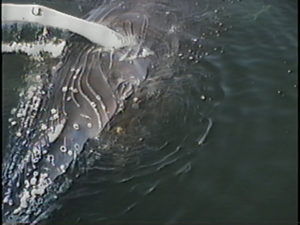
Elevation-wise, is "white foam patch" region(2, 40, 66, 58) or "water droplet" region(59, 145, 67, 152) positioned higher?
"white foam patch" region(2, 40, 66, 58)

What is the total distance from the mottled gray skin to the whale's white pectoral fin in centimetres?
14

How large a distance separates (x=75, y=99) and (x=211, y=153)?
→ 1.79m

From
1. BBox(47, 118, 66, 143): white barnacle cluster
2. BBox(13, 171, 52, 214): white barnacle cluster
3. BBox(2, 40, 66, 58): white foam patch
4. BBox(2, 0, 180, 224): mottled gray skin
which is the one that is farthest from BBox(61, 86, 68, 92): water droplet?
BBox(13, 171, 52, 214): white barnacle cluster

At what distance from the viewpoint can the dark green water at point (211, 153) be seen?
236 inches

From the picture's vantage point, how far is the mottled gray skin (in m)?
6.02

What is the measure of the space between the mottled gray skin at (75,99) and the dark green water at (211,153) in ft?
0.89

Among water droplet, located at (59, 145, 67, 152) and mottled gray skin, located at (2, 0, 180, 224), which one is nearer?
mottled gray skin, located at (2, 0, 180, 224)

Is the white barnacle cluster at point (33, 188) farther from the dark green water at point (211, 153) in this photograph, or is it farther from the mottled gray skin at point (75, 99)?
the dark green water at point (211, 153)

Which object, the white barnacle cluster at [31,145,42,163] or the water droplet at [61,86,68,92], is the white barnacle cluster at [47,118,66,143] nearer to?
the white barnacle cluster at [31,145,42,163]

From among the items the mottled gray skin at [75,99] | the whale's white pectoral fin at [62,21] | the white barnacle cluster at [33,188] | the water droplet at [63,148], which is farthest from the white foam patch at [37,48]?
the white barnacle cluster at [33,188]

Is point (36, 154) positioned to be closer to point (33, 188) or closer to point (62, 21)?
point (33, 188)

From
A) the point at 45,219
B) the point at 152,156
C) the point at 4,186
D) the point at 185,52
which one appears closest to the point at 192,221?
the point at 152,156

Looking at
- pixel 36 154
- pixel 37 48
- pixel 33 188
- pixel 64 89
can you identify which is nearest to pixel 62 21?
pixel 37 48

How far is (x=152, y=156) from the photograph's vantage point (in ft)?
21.5
